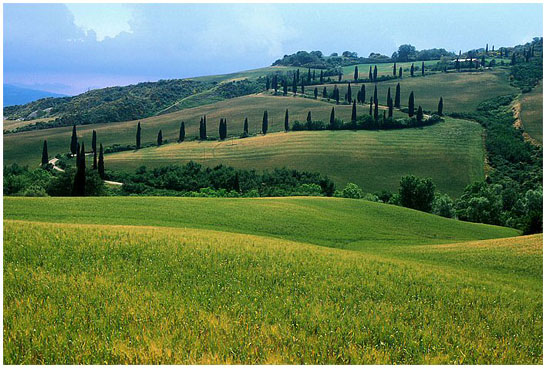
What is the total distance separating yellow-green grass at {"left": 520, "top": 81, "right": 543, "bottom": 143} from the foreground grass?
135899mm

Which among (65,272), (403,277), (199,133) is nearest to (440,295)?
(403,277)

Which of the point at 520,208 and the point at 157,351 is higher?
the point at 157,351

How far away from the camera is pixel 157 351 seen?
8.41m

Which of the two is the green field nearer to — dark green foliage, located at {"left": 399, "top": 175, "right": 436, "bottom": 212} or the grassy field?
dark green foliage, located at {"left": 399, "top": 175, "right": 436, "bottom": 212}

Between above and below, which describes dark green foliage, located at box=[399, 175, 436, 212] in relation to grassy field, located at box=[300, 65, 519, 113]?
below

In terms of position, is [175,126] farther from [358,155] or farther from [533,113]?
[533,113]

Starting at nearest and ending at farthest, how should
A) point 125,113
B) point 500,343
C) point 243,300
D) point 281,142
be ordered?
point 500,343
point 243,300
point 281,142
point 125,113

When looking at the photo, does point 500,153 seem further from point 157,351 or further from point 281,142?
point 157,351

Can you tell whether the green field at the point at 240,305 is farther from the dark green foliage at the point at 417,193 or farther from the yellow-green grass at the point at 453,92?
the yellow-green grass at the point at 453,92

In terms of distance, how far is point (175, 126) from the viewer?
167750 millimetres

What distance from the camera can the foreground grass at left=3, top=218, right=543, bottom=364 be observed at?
345 inches

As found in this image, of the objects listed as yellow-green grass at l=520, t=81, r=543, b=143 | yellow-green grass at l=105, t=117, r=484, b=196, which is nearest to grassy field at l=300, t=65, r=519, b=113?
yellow-green grass at l=520, t=81, r=543, b=143

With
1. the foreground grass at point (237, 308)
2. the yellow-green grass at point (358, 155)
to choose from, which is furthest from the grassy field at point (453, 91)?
the foreground grass at point (237, 308)

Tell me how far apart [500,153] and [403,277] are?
405ft
